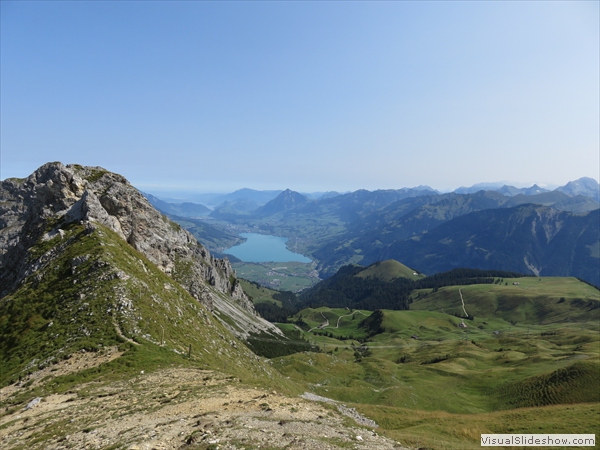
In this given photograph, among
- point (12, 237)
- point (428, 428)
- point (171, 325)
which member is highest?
point (12, 237)

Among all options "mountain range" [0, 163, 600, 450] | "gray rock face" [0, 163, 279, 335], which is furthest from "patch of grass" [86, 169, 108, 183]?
"mountain range" [0, 163, 600, 450]

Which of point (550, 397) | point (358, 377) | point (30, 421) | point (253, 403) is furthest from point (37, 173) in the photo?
point (550, 397)

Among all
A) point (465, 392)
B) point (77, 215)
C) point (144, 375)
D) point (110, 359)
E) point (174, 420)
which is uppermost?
point (77, 215)

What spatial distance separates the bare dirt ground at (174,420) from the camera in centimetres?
1931

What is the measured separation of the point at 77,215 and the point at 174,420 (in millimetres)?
59180

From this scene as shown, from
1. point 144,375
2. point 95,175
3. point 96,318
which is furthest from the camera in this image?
point 95,175

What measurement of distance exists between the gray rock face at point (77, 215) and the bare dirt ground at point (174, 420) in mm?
37205

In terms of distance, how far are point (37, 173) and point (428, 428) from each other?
111m

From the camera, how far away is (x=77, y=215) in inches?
2499

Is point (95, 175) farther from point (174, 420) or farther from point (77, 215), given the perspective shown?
point (174, 420)

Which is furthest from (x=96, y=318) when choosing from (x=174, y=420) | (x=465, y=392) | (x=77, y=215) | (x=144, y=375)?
(x=465, y=392)

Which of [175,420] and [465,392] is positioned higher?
[175,420]

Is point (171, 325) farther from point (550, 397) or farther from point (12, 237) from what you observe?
point (550, 397)

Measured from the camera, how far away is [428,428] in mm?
37469
